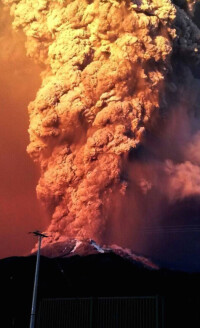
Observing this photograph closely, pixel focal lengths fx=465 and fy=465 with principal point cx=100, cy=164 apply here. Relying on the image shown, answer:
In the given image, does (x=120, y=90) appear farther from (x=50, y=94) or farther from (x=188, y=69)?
(x=188, y=69)

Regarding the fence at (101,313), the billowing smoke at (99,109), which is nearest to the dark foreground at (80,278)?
the billowing smoke at (99,109)

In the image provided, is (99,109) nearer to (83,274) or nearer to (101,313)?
(83,274)

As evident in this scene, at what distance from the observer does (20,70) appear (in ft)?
153

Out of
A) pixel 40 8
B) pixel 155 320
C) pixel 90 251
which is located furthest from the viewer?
pixel 40 8

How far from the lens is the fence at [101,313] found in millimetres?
26922

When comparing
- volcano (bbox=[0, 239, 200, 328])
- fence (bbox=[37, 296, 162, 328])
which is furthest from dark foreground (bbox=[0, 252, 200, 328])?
fence (bbox=[37, 296, 162, 328])

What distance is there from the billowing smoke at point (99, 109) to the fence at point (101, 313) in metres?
9.75

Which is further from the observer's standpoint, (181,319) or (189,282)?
(189,282)

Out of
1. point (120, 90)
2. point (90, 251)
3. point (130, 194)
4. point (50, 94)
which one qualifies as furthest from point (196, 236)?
point (50, 94)

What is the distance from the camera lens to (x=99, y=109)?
42.2 m

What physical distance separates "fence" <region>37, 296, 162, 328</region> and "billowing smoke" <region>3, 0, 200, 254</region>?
32.0 feet

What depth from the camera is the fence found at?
1060 inches

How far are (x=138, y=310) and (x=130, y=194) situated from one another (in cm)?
1549

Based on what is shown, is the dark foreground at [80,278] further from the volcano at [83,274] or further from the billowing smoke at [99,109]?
the billowing smoke at [99,109]
